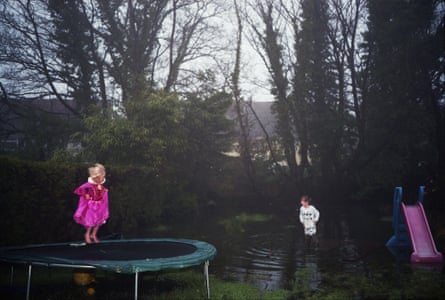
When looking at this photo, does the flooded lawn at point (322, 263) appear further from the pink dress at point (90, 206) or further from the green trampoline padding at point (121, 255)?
the pink dress at point (90, 206)

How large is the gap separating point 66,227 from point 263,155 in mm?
14999

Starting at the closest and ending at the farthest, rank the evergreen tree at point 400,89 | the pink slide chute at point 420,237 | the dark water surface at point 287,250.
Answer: the dark water surface at point 287,250, the pink slide chute at point 420,237, the evergreen tree at point 400,89

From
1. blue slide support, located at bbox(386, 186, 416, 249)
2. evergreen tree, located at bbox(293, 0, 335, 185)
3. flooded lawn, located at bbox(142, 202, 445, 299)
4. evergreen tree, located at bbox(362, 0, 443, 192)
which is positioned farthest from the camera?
evergreen tree, located at bbox(293, 0, 335, 185)

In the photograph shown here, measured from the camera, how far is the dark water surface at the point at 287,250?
18.8ft

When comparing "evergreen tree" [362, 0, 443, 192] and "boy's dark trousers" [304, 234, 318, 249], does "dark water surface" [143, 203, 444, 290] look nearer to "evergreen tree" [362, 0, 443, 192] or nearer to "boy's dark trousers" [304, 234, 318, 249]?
"boy's dark trousers" [304, 234, 318, 249]

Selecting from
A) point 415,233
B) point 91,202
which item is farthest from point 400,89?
point 91,202

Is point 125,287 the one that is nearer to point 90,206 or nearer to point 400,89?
point 90,206

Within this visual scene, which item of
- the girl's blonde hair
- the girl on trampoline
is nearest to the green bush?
the girl on trampoline

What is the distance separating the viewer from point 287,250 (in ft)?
25.3

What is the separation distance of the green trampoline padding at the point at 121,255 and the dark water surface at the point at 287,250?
103 centimetres

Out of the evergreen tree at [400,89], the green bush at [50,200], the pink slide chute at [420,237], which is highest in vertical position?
the evergreen tree at [400,89]

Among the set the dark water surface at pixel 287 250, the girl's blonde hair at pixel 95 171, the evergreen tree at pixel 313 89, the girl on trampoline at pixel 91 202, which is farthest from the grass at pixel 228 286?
the evergreen tree at pixel 313 89

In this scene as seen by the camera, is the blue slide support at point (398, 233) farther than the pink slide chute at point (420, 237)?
Yes

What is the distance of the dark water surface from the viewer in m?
5.73
